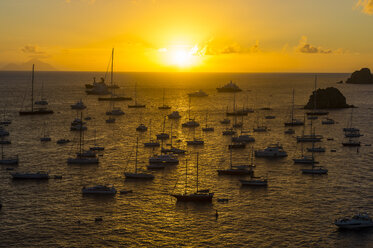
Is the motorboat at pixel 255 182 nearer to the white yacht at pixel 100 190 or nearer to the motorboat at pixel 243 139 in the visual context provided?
the white yacht at pixel 100 190

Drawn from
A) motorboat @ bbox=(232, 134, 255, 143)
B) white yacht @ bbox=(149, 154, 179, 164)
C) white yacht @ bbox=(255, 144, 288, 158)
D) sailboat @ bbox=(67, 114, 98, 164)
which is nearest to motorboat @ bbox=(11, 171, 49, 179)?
sailboat @ bbox=(67, 114, 98, 164)

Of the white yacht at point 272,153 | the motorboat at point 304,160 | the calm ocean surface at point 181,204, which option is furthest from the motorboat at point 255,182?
the white yacht at point 272,153

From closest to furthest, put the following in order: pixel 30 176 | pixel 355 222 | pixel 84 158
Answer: pixel 355 222 < pixel 30 176 < pixel 84 158

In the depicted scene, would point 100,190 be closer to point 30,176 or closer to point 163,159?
point 30,176

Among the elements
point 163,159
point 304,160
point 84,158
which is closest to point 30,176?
point 84,158

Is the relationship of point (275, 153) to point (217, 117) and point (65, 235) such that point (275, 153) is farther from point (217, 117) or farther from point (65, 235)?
point (217, 117)

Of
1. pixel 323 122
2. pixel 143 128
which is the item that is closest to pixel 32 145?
pixel 143 128
